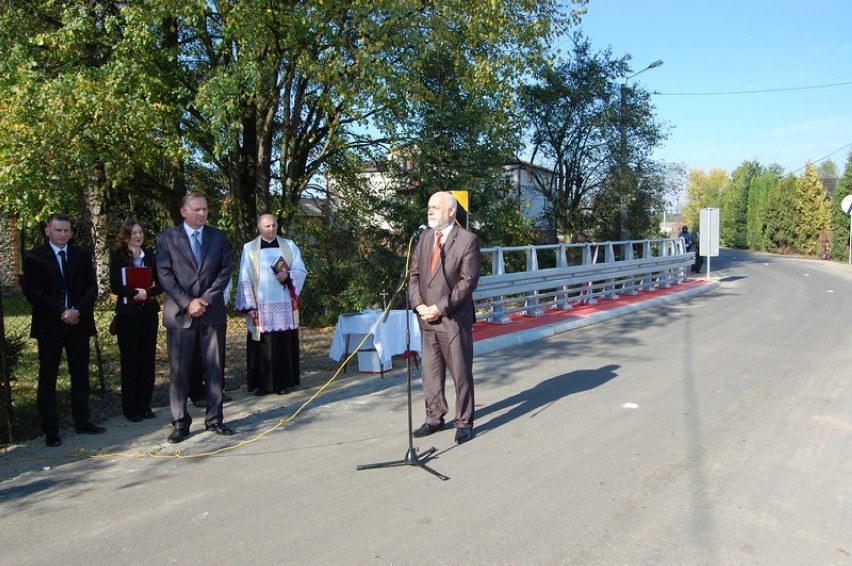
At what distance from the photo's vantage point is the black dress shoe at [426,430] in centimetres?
564

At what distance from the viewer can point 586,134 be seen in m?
28.2

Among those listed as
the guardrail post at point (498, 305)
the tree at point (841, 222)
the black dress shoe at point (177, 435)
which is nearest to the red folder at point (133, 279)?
the black dress shoe at point (177, 435)

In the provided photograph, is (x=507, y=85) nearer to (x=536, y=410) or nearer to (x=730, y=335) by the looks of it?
(x=730, y=335)

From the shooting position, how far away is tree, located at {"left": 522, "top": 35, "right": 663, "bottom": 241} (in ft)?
87.4

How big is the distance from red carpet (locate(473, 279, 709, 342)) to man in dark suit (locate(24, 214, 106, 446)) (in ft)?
18.2

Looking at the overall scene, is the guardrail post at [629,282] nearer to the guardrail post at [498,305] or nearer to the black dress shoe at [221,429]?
the guardrail post at [498,305]

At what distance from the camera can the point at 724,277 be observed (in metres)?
24.2

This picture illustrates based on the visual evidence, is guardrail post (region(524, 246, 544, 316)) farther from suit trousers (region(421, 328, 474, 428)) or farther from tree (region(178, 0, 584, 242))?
suit trousers (region(421, 328, 474, 428))

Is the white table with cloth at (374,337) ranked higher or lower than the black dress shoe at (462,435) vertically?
higher

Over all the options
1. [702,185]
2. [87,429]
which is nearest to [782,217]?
[87,429]

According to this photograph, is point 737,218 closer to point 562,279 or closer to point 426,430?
point 562,279

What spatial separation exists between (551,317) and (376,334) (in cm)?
563

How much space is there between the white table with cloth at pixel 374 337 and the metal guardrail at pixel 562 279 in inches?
118

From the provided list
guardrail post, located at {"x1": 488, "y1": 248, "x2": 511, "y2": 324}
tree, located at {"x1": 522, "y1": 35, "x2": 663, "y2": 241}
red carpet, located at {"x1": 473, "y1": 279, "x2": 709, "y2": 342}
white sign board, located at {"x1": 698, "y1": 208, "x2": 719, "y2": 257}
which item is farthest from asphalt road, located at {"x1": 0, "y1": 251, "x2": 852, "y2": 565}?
tree, located at {"x1": 522, "y1": 35, "x2": 663, "y2": 241}
